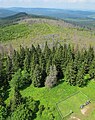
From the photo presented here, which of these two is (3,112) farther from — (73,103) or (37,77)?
(73,103)

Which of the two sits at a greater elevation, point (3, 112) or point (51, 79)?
point (51, 79)

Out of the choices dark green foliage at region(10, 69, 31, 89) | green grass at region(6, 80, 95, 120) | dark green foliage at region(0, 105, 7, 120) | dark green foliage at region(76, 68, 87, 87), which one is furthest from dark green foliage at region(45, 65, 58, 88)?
dark green foliage at region(0, 105, 7, 120)

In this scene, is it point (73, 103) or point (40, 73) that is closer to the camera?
point (73, 103)

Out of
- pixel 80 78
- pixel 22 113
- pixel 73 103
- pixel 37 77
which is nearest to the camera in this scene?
pixel 22 113

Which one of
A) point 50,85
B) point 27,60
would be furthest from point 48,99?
point 27,60

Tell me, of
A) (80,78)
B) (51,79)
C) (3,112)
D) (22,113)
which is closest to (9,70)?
(51,79)

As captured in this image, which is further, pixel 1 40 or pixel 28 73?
pixel 1 40

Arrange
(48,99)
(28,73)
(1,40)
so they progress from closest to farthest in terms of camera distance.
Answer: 1. (48,99)
2. (28,73)
3. (1,40)

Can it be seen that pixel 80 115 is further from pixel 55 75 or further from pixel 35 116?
pixel 55 75

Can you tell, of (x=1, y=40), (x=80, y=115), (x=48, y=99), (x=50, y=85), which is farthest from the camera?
(x=1, y=40)
